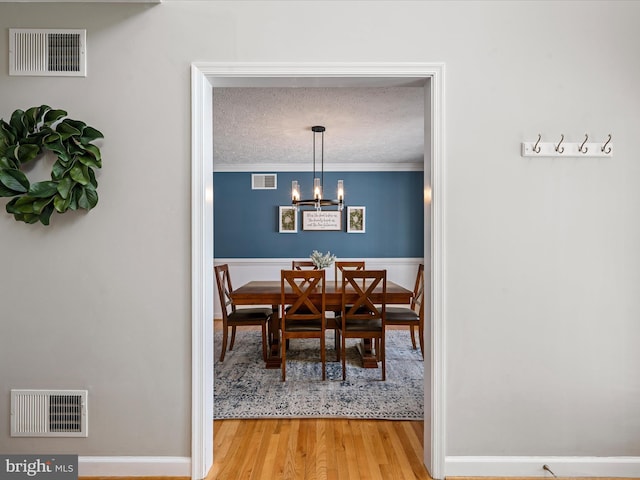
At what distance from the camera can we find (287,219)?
5789 mm

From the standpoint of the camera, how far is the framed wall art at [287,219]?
579cm

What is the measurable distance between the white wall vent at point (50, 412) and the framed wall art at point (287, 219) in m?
4.08

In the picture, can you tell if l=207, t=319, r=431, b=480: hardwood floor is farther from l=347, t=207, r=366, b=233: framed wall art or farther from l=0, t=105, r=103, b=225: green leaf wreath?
l=347, t=207, r=366, b=233: framed wall art

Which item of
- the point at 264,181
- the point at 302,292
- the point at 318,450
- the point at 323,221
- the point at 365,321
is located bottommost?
the point at 318,450

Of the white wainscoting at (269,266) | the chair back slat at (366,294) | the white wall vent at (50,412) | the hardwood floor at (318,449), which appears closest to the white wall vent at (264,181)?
the white wainscoting at (269,266)

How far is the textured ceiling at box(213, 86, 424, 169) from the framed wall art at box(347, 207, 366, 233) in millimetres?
706

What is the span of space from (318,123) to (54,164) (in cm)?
259

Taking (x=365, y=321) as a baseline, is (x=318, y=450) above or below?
below

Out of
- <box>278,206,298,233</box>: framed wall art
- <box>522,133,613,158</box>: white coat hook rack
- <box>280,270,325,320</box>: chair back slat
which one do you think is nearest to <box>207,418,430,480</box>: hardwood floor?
A: <box>280,270,325,320</box>: chair back slat

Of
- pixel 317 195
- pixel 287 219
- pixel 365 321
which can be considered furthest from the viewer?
pixel 287 219

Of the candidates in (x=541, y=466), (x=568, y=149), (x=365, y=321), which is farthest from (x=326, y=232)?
(x=541, y=466)

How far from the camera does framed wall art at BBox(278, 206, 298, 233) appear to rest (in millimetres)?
5785

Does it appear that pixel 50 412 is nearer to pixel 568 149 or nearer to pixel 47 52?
pixel 47 52

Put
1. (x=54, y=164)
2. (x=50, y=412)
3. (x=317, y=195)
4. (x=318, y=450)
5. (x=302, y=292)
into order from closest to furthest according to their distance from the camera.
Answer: (x=54, y=164) < (x=50, y=412) < (x=318, y=450) < (x=302, y=292) < (x=317, y=195)
